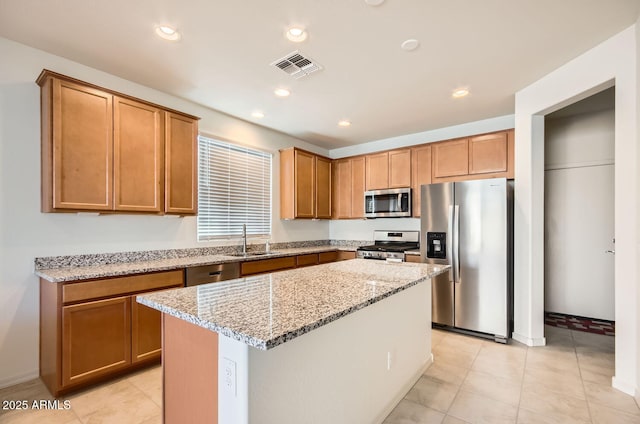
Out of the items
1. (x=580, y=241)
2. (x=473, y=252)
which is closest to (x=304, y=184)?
(x=473, y=252)

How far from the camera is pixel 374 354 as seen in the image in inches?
71.2

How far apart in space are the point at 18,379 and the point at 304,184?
3598 mm

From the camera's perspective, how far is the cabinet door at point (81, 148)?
2.31 meters

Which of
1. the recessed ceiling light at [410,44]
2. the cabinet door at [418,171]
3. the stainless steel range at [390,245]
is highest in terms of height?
the recessed ceiling light at [410,44]

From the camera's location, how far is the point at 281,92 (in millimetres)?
3215

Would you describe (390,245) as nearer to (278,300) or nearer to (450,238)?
(450,238)

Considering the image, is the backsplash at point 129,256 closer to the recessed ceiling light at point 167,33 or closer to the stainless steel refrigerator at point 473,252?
the recessed ceiling light at point 167,33

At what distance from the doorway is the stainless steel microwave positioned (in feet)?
A: 6.42

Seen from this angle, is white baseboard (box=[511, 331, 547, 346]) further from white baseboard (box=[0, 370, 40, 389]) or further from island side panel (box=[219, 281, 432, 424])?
white baseboard (box=[0, 370, 40, 389])

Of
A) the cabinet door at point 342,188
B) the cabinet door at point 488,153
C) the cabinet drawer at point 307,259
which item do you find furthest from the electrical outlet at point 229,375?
the cabinet door at point 342,188

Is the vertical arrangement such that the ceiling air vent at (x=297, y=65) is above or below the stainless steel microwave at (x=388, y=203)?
above

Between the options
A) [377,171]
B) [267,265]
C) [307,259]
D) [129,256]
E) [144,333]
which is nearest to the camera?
[144,333]

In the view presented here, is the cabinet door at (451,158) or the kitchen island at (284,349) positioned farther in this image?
Answer: the cabinet door at (451,158)

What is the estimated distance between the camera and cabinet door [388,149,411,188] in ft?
14.8
